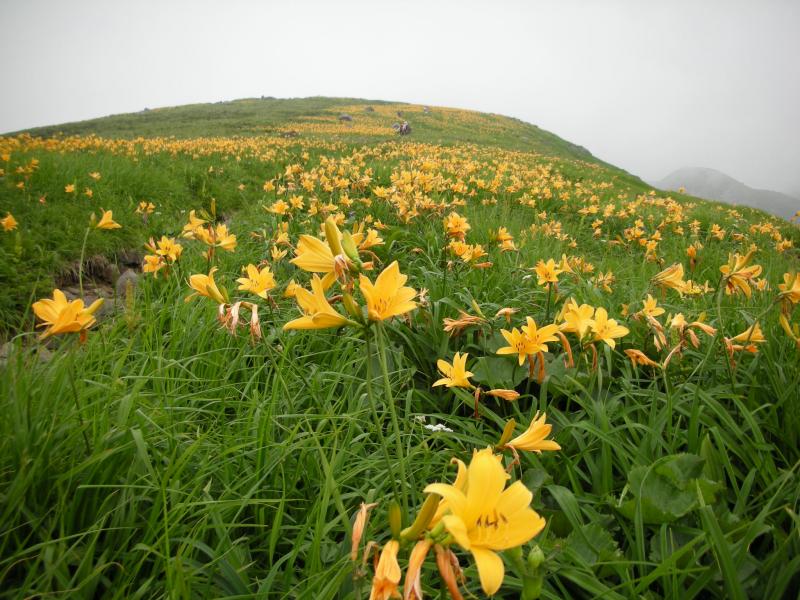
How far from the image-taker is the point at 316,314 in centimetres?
98

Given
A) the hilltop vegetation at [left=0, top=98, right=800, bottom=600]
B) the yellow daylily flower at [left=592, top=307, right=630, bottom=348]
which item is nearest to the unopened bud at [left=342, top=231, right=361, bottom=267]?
the hilltop vegetation at [left=0, top=98, right=800, bottom=600]

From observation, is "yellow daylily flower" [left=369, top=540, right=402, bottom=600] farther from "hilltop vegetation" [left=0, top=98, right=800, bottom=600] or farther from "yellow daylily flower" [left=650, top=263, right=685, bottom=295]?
"yellow daylily flower" [left=650, top=263, right=685, bottom=295]

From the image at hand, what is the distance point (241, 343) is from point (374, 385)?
801 mm

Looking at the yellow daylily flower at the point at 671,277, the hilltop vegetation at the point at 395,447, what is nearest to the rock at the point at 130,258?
the hilltop vegetation at the point at 395,447

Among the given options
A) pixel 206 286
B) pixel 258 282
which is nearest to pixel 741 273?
pixel 258 282

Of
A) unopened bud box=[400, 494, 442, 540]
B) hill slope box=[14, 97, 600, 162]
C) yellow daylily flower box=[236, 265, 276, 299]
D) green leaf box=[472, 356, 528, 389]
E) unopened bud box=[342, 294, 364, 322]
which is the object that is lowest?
green leaf box=[472, 356, 528, 389]

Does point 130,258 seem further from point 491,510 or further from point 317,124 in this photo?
point 317,124

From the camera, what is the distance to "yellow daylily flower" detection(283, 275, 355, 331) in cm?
97

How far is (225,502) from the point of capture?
4.00ft

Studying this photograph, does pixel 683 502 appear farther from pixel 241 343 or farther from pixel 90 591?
pixel 241 343

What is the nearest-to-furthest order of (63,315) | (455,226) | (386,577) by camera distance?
(386,577)
(63,315)
(455,226)

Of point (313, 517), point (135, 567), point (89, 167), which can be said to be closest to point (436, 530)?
point (313, 517)

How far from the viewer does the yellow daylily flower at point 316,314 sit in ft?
3.19

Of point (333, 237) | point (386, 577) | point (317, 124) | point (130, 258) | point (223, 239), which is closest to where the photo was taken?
point (386, 577)
